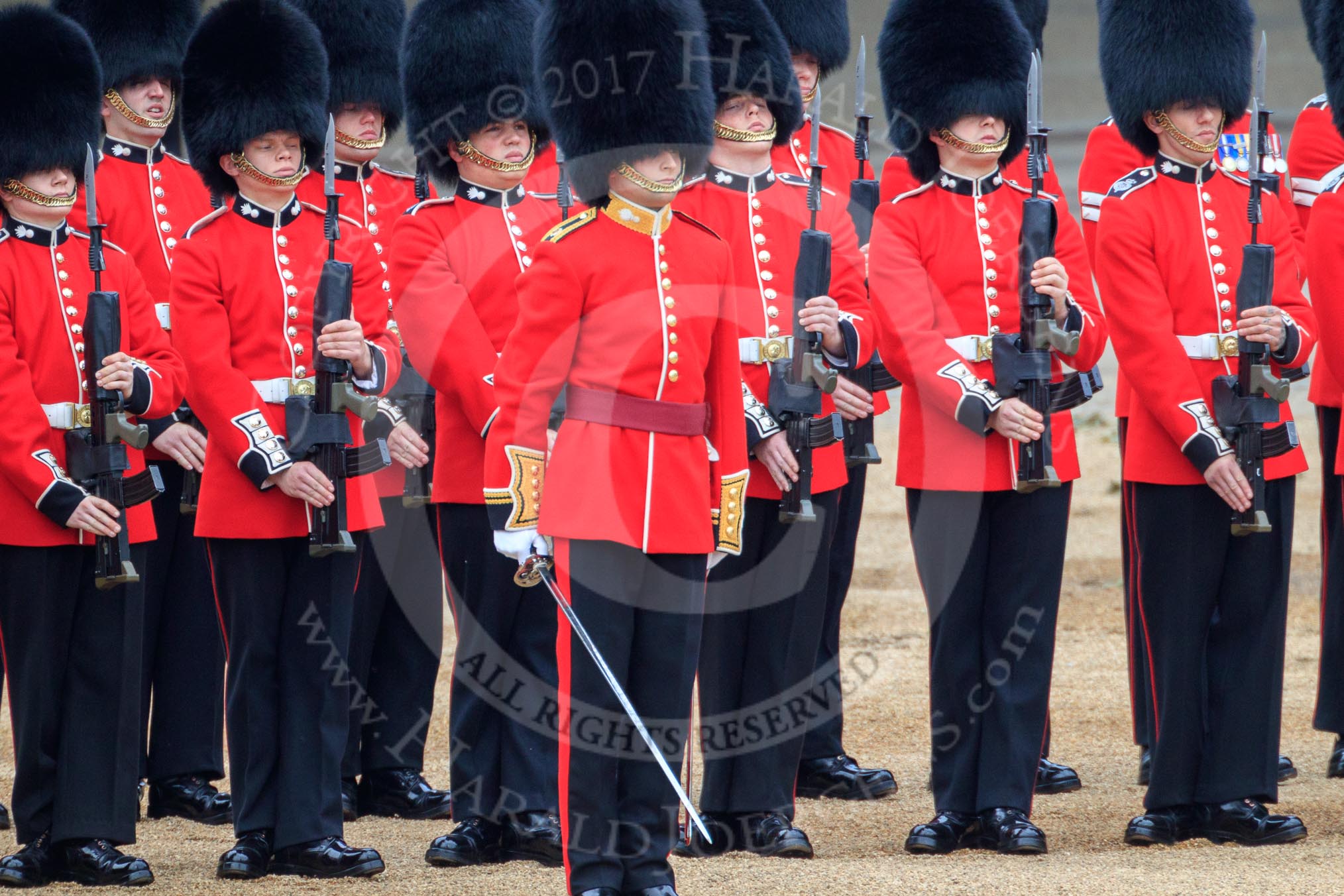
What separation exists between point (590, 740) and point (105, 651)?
3.58 ft

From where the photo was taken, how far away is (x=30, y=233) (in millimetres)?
3879

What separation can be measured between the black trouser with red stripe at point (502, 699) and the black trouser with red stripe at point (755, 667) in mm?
336

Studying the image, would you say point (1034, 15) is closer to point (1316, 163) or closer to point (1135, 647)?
point (1316, 163)

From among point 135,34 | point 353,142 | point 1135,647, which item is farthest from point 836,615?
point 135,34

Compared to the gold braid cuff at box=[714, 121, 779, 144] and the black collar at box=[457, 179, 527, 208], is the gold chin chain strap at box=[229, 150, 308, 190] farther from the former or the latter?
the gold braid cuff at box=[714, 121, 779, 144]

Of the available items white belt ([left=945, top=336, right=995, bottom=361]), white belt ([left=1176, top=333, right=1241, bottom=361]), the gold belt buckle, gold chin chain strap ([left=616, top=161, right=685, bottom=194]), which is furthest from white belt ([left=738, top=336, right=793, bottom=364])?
white belt ([left=1176, top=333, right=1241, bottom=361])

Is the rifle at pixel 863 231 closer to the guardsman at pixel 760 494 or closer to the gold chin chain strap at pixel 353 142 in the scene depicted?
the guardsman at pixel 760 494

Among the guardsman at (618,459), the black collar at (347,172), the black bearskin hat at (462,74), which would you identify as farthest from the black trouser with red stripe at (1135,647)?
the black collar at (347,172)

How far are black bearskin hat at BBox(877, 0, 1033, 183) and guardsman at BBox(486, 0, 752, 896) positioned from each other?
899 mm

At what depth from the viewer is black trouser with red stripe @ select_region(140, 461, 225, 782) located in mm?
4570

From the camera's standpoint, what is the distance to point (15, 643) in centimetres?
383

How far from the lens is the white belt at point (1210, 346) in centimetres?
405

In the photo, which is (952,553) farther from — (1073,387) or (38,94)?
(38,94)

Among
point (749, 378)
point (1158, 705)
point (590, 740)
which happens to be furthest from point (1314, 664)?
point (590, 740)
